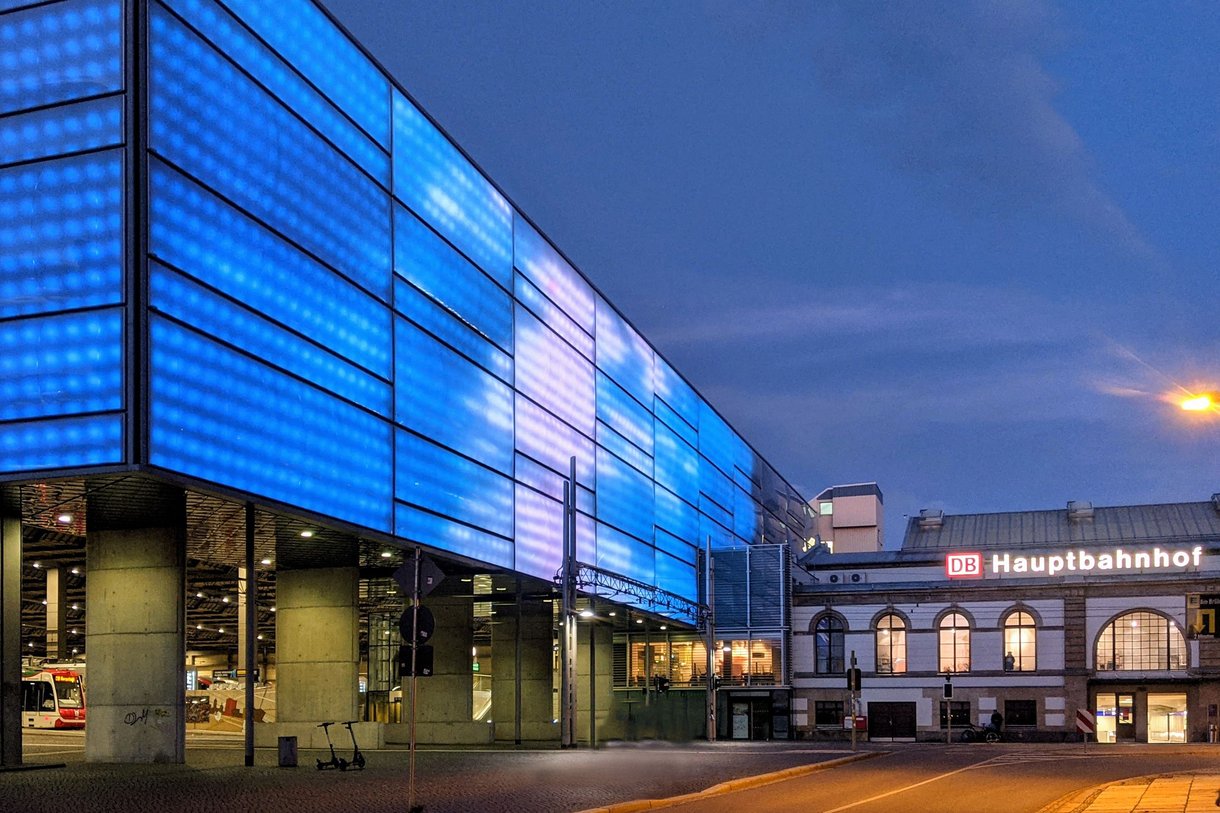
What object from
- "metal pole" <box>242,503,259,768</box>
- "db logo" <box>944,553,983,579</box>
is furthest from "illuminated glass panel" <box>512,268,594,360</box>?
"db logo" <box>944,553,983,579</box>

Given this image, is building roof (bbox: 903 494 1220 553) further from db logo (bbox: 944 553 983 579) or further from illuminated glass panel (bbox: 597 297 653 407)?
illuminated glass panel (bbox: 597 297 653 407)

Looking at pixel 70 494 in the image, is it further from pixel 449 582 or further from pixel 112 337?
pixel 449 582

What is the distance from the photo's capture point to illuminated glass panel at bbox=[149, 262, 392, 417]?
3200 centimetres

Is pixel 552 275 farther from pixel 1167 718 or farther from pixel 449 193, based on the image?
pixel 1167 718

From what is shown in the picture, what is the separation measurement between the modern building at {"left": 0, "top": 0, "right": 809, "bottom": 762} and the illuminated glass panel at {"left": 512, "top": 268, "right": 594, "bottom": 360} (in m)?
0.20

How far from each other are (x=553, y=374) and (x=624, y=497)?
11381 mm

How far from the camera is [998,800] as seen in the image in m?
27.2

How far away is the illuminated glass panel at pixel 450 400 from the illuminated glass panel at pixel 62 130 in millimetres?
13576

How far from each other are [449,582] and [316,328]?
17635 millimetres

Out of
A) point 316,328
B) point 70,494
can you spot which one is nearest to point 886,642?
point 316,328

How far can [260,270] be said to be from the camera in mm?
35969

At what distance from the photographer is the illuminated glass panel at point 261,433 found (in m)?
31.7

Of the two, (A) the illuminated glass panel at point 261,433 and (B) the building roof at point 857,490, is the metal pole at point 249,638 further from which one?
(B) the building roof at point 857,490

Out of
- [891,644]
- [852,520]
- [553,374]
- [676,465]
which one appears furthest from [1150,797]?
[852,520]
